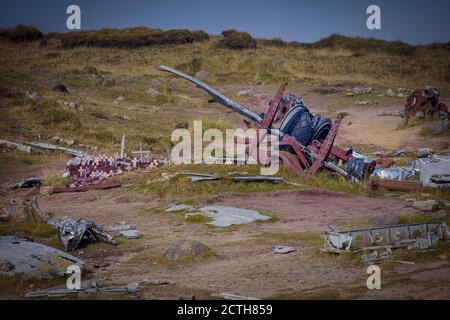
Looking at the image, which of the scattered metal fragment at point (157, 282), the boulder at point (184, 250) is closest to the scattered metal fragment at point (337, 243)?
the boulder at point (184, 250)

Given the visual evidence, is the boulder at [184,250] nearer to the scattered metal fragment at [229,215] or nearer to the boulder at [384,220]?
the scattered metal fragment at [229,215]

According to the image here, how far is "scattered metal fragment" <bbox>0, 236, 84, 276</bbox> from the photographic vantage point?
29.4 feet

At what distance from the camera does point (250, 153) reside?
16.0 meters

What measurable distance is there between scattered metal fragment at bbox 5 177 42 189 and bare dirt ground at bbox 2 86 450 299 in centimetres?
50

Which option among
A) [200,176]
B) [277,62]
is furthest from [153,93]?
[200,176]

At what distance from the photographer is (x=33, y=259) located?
9195 mm

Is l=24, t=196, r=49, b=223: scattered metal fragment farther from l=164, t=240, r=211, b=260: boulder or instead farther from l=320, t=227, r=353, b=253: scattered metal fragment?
l=320, t=227, r=353, b=253: scattered metal fragment

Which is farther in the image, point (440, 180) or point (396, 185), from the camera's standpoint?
point (396, 185)

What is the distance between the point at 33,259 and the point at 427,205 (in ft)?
22.1

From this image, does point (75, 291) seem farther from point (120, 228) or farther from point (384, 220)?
point (384, 220)

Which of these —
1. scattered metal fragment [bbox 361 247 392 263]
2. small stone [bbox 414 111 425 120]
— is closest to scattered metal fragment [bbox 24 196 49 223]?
scattered metal fragment [bbox 361 247 392 263]

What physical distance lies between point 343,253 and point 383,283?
132 centimetres
